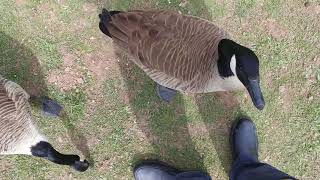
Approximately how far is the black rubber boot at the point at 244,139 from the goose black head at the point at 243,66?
906 mm

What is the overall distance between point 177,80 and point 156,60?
0.17m

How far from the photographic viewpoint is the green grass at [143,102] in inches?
122

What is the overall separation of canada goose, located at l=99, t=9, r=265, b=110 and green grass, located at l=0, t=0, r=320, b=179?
580mm

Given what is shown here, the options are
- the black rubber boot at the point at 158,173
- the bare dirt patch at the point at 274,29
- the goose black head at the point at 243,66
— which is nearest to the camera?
the goose black head at the point at 243,66

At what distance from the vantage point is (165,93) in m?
3.05

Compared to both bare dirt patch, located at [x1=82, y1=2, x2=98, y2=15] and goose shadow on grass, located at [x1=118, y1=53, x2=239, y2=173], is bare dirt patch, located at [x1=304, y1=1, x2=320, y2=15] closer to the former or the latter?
goose shadow on grass, located at [x1=118, y1=53, x2=239, y2=173]

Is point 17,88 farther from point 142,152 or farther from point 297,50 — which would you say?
point 297,50

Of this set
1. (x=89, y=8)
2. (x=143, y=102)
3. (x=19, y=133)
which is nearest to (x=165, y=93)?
(x=143, y=102)

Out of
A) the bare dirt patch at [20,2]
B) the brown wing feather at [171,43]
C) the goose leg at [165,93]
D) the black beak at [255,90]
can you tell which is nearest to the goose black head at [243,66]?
the black beak at [255,90]

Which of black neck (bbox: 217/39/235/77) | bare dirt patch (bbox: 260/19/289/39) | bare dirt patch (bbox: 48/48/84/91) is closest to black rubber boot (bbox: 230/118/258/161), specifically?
bare dirt patch (bbox: 260/19/289/39)

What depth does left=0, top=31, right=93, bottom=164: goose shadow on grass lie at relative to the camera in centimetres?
307

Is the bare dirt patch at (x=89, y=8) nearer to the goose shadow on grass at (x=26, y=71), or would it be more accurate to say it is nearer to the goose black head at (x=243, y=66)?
the goose shadow on grass at (x=26, y=71)

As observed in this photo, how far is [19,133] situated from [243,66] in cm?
128

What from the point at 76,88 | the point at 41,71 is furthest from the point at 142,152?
the point at 41,71
